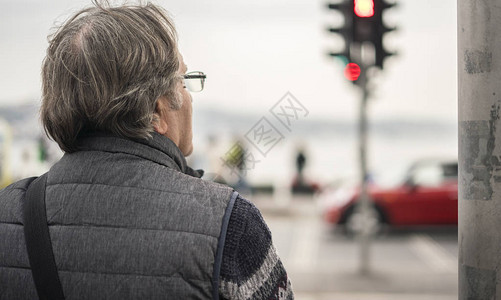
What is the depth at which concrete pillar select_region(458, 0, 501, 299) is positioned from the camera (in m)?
1.93

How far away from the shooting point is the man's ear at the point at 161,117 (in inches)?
63.2

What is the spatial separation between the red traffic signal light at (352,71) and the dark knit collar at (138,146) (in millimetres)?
6538

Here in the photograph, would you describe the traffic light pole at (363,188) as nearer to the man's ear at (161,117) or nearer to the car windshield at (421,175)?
the car windshield at (421,175)

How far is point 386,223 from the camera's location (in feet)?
41.5

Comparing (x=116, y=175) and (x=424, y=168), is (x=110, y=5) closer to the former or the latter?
(x=116, y=175)

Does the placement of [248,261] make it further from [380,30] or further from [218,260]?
[380,30]

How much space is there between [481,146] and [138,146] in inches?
39.1

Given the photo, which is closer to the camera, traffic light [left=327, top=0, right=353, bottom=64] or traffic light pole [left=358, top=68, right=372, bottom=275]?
traffic light [left=327, top=0, right=353, bottom=64]

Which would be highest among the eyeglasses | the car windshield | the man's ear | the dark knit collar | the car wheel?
the eyeglasses

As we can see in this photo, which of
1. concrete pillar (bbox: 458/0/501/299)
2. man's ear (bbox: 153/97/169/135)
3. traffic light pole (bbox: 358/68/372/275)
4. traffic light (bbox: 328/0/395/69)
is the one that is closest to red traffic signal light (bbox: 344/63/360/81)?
traffic light (bbox: 328/0/395/69)

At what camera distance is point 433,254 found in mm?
10742

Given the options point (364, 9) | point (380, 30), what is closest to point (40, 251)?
point (364, 9)

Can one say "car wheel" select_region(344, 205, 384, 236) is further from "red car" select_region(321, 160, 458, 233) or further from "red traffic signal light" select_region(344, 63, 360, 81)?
"red traffic signal light" select_region(344, 63, 360, 81)

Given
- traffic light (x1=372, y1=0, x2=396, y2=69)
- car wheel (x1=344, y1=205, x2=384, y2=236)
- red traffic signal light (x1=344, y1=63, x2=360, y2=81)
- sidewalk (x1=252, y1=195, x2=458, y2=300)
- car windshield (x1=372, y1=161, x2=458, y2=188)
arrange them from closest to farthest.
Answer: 1. traffic light (x1=372, y1=0, x2=396, y2=69)
2. sidewalk (x1=252, y1=195, x2=458, y2=300)
3. red traffic signal light (x1=344, y1=63, x2=360, y2=81)
4. car wheel (x1=344, y1=205, x2=384, y2=236)
5. car windshield (x1=372, y1=161, x2=458, y2=188)
